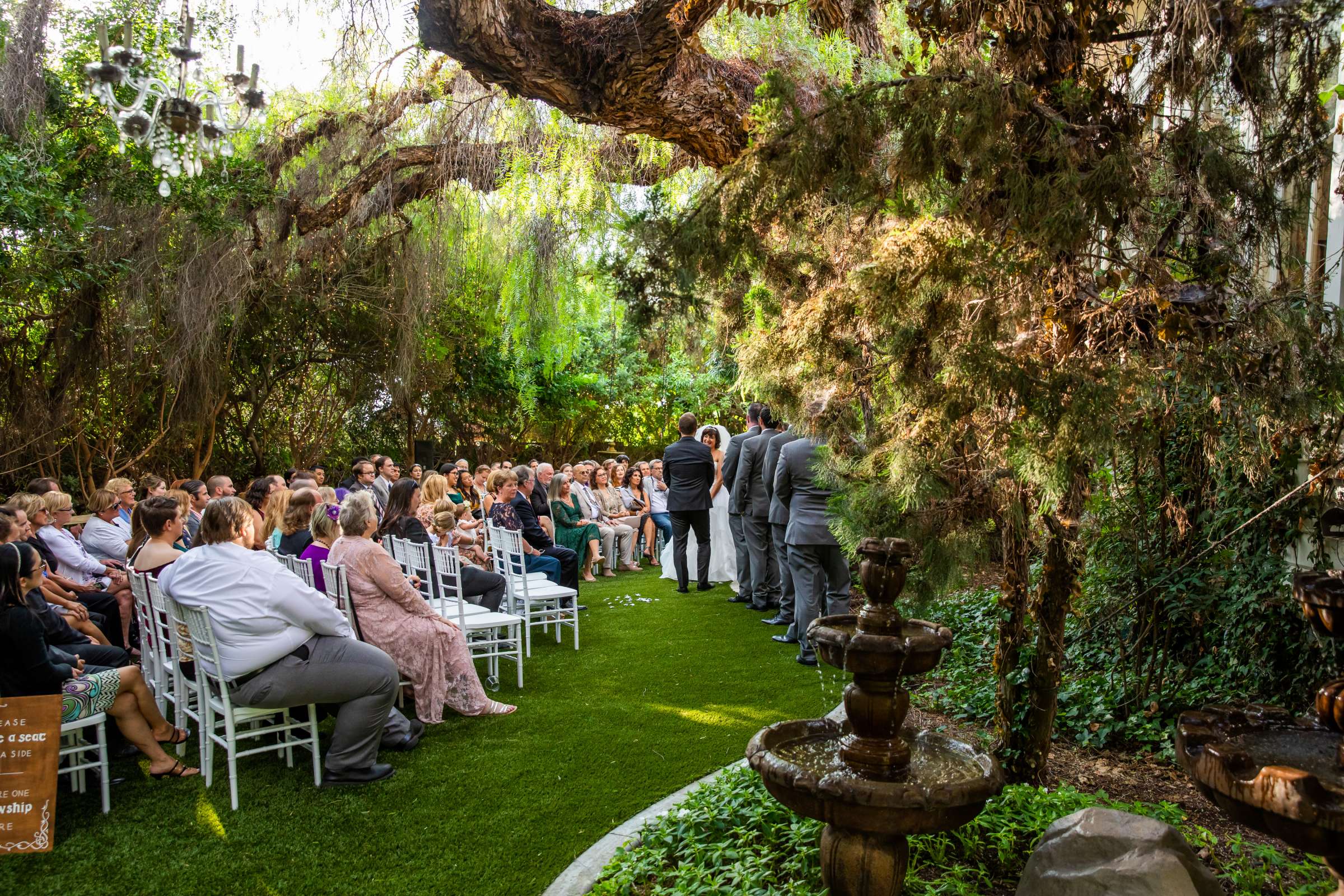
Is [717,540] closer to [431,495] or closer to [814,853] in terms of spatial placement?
[431,495]

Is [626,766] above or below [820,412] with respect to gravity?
below

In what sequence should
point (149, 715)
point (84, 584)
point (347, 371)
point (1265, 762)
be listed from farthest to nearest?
point (347, 371)
point (84, 584)
point (149, 715)
point (1265, 762)

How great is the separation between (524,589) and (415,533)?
0.99 metres

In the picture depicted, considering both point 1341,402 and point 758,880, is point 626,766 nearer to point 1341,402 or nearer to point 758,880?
point 758,880

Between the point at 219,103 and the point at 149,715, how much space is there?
12.2ft

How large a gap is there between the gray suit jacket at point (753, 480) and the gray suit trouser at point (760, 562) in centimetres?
15

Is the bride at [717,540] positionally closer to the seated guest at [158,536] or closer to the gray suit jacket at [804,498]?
the gray suit jacket at [804,498]

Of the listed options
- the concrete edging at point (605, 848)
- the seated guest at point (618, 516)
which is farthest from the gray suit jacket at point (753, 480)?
the concrete edging at point (605, 848)

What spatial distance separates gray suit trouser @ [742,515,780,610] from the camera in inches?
361

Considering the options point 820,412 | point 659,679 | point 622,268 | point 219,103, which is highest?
point 219,103

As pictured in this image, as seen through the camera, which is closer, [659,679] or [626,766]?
[626,766]

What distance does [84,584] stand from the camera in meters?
6.34

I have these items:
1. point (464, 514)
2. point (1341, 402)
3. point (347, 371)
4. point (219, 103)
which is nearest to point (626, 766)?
point (1341, 402)

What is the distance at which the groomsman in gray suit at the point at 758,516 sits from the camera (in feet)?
28.7
